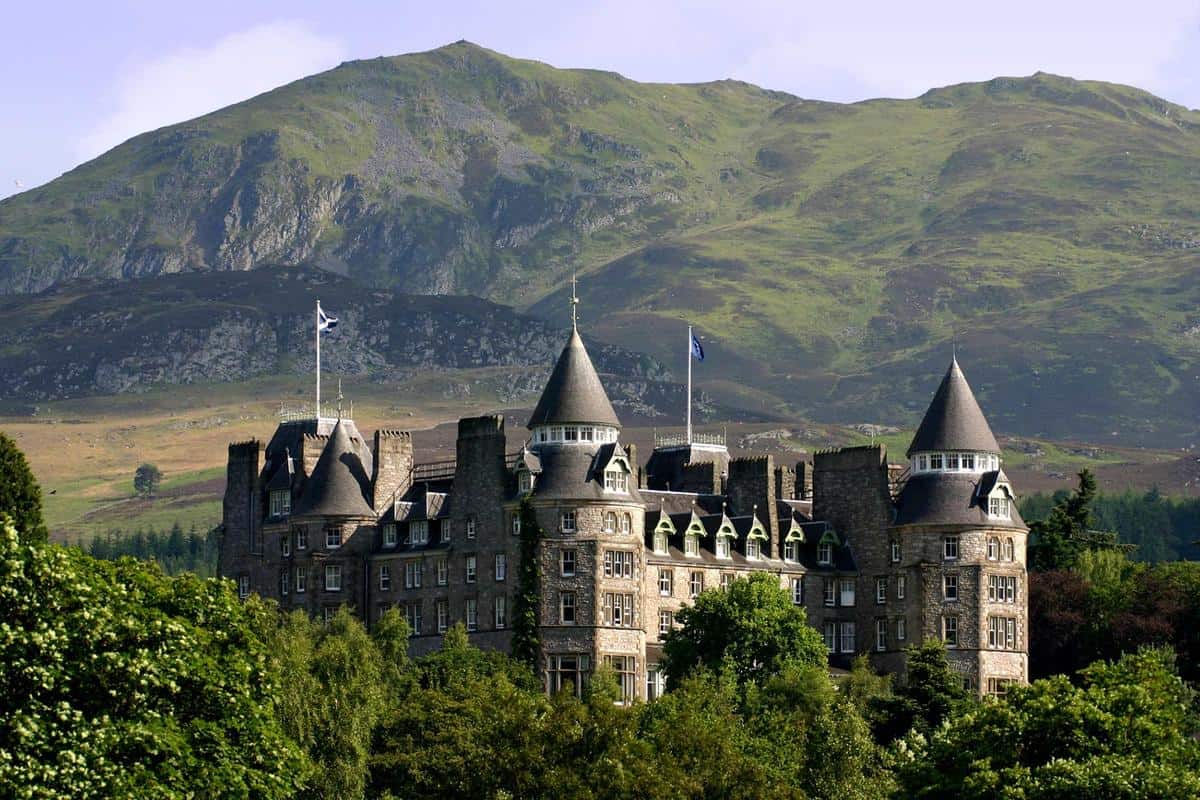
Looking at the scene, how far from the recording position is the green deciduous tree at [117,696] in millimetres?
70625

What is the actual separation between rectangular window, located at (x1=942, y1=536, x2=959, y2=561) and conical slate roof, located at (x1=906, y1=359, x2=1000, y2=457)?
575 cm

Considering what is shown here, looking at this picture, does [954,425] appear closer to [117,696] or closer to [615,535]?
[615,535]

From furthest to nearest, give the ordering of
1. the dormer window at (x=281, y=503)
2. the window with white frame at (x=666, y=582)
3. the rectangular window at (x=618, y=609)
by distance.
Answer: the dormer window at (x=281, y=503) < the window with white frame at (x=666, y=582) < the rectangular window at (x=618, y=609)

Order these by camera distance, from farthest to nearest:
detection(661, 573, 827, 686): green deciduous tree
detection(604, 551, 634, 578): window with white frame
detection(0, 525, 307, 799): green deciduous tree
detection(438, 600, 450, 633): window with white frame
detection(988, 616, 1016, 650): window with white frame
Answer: detection(438, 600, 450, 633): window with white frame, detection(988, 616, 1016, 650): window with white frame, detection(604, 551, 634, 578): window with white frame, detection(661, 573, 827, 686): green deciduous tree, detection(0, 525, 307, 799): green deciduous tree

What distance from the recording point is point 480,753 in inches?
4008

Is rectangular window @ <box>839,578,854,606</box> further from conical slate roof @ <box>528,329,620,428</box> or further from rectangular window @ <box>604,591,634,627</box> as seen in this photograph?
conical slate roof @ <box>528,329,620,428</box>

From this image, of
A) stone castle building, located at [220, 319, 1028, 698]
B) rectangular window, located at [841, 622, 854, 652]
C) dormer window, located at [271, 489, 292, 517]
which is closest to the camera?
stone castle building, located at [220, 319, 1028, 698]

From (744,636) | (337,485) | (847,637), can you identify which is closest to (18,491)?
(337,485)

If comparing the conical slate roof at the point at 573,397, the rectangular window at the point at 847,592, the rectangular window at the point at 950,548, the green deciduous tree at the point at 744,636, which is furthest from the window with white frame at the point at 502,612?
the rectangular window at the point at 950,548

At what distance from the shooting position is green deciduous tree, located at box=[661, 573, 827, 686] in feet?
450

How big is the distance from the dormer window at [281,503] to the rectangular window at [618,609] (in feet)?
85.8

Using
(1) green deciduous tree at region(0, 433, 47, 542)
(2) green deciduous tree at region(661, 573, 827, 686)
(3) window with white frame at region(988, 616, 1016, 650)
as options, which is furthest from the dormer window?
(3) window with white frame at region(988, 616, 1016, 650)

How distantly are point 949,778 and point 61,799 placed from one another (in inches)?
1482

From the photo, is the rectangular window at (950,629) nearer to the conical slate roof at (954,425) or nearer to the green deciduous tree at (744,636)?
the green deciduous tree at (744,636)
